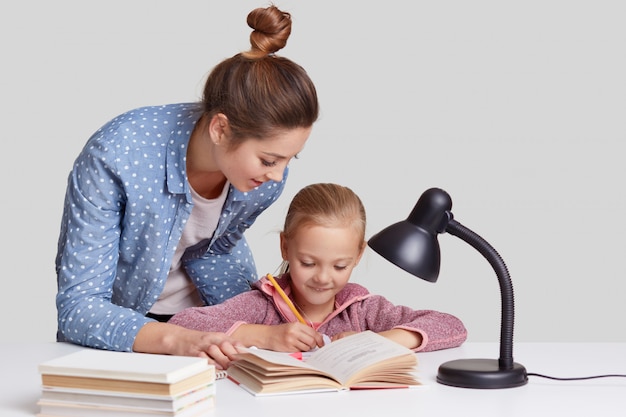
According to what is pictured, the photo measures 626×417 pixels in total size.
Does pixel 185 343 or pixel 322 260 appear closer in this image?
pixel 185 343

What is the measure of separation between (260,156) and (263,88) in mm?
171

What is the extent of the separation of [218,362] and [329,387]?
12.7 inches

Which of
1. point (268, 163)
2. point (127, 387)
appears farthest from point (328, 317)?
point (127, 387)

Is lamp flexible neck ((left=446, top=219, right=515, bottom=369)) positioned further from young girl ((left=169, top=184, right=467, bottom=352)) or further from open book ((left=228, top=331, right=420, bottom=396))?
young girl ((left=169, top=184, right=467, bottom=352))

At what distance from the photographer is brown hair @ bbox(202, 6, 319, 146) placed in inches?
96.8

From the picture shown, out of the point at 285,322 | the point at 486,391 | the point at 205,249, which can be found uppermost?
the point at 205,249

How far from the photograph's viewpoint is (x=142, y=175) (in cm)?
259

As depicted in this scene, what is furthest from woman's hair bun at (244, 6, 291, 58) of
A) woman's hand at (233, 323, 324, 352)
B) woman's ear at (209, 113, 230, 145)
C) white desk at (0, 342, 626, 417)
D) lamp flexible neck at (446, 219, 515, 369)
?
white desk at (0, 342, 626, 417)

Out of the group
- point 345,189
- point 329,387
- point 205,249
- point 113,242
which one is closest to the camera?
point 329,387

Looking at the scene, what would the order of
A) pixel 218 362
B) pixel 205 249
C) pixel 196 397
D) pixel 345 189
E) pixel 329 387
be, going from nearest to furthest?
pixel 196 397 < pixel 329 387 < pixel 218 362 < pixel 345 189 < pixel 205 249

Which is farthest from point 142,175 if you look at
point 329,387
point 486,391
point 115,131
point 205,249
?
point 486,391

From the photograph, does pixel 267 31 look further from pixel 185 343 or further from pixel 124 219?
pixel 185 343

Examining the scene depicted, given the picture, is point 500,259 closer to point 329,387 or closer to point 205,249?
point 329,387

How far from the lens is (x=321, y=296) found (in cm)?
261
